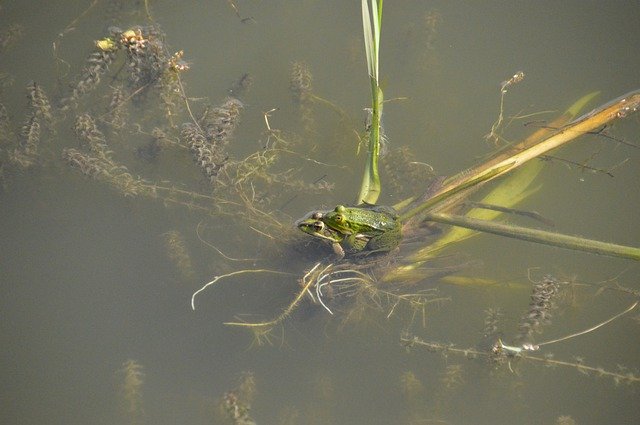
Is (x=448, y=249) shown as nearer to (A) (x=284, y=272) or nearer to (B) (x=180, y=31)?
(A) (x=284, y=272)

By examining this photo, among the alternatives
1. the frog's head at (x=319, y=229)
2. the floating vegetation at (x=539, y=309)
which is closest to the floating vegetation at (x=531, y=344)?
the floating vegetation at (x=539, y=309)

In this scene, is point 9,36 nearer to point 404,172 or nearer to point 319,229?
point 319,229

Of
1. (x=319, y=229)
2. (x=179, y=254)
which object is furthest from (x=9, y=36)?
(x=319, y=229)

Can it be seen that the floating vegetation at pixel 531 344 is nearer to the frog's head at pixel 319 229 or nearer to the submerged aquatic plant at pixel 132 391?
the frog's head at pixel 319 229

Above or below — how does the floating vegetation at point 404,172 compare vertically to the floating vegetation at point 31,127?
below

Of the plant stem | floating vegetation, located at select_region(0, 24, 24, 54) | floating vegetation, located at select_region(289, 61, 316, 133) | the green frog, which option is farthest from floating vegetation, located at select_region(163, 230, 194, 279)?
floating vegetation, located at select_region(0, 24, 24, 54)

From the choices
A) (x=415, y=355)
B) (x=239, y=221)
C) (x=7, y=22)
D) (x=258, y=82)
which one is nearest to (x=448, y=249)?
(x=415, y=355)
